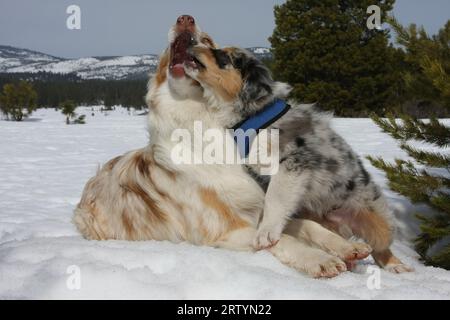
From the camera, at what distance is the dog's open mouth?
3.50m

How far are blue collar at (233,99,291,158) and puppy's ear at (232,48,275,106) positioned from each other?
0.09 metres

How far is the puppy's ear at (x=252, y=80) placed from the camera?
3.57 m

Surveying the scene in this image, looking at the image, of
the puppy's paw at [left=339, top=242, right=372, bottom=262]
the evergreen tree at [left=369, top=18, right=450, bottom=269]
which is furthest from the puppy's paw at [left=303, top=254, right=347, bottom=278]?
the evergreen tree at [left=369, top=18, right=450, bottom=269]

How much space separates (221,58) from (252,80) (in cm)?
29

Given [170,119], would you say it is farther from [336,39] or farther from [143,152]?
[336,39]

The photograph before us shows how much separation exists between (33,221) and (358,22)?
74.7 feet

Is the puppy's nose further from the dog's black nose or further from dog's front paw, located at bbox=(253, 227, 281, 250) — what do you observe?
dog's front paw, located at bbox=(253, 227, 281, 250)

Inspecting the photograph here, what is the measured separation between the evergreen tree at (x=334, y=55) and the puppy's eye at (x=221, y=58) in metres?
20.4

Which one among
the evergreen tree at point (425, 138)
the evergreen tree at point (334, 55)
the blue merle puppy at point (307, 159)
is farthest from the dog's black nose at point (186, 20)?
the evergreen tree at point (334, 55)

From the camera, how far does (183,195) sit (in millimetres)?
3471

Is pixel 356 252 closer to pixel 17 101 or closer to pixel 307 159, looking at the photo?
pixel 307 159

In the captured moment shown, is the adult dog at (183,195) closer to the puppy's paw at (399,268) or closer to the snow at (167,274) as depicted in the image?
the snow at (167,274)

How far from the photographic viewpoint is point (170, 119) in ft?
11.7
